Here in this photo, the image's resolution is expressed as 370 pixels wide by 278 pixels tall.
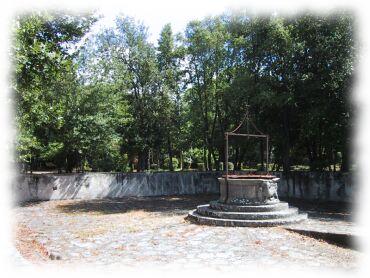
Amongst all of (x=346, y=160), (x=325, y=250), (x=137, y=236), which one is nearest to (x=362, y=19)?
(x=346, y=160)

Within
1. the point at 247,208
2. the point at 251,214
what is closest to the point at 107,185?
the point at 247,208

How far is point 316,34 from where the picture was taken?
1823 cm

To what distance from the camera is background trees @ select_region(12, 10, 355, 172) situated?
581 inches

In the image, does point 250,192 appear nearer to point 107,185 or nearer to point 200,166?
point 107,185

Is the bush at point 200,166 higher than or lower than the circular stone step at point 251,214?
higher

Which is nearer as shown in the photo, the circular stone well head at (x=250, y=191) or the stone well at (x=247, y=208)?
the stone well at (x=247, y=208)

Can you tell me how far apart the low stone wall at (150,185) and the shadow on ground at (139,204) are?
106cm

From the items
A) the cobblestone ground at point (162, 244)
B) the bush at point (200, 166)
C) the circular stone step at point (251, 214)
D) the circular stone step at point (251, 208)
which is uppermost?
the bush at point (200, 166)

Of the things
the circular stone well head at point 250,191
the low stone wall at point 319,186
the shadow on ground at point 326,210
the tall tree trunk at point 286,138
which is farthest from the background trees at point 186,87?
the circular stone well head at point 250,191

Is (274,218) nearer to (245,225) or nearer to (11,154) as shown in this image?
(245,225)

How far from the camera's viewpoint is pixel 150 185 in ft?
72.6

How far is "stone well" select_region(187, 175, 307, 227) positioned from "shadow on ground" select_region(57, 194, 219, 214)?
254cm

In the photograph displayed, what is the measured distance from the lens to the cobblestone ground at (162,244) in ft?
25.5

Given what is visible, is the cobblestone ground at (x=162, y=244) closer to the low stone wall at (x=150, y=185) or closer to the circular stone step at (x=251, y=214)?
the circular stone step at (x=251, y=214)
